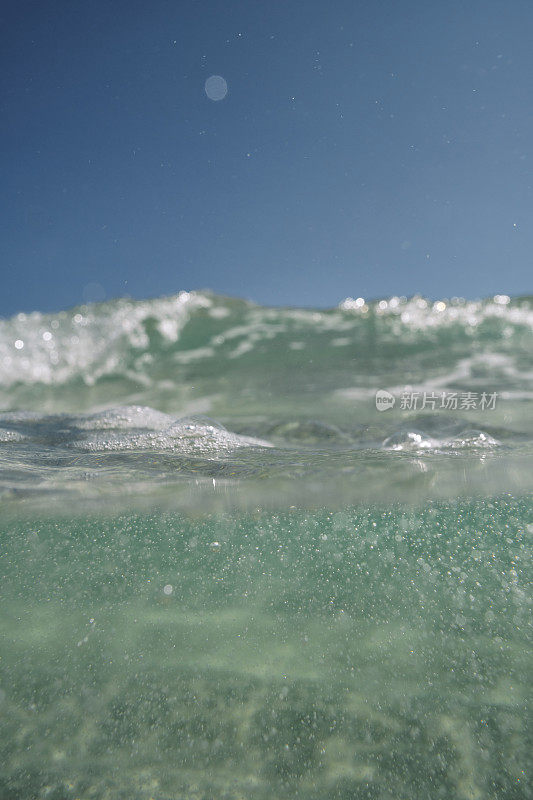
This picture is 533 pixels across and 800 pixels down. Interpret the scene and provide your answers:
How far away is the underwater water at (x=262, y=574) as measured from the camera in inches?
127

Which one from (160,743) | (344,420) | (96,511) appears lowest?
(96,511)

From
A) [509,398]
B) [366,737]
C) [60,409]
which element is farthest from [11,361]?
[509,398]

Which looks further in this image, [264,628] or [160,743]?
[264,628]

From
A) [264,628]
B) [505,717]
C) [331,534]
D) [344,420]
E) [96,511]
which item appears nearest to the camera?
[505,717]

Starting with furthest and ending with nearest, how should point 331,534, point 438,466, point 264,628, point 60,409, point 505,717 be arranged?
point 331,534 < point 438,466 < point 60,409 < point 264,628 < point 505,717

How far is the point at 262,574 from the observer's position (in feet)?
20.6

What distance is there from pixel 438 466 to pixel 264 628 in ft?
20.3

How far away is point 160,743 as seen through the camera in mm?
3328

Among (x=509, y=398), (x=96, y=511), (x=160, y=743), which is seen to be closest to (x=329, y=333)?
(x=509, y=398)

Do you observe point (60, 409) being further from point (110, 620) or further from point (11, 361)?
point (110, 620)

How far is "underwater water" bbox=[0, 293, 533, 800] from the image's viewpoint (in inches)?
127

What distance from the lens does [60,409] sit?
7625mm

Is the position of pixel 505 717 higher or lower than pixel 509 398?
lower

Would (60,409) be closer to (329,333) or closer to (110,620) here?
(110,620)
